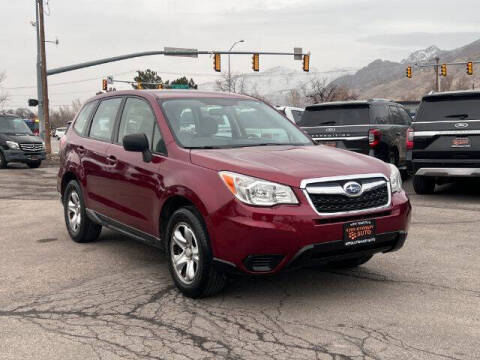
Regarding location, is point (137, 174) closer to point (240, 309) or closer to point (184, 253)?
point (184, 253)

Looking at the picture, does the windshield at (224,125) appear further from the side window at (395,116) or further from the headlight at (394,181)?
the side window at (395,116)

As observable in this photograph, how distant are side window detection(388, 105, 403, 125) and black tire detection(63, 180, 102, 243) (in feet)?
25.2

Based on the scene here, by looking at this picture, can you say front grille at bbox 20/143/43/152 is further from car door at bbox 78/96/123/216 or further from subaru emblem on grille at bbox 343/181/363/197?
subaru emblem on grille at bbox 343/181/363/197

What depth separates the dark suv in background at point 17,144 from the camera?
19.1 meters

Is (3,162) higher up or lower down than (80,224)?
lower down

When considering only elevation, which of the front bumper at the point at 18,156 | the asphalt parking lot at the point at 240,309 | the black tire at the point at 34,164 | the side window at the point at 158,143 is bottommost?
the black tire at the point at 34,164

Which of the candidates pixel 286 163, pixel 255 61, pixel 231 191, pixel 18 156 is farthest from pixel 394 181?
pixel 255 61

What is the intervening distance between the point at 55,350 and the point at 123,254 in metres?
2.70

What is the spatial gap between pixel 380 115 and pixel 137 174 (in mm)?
7611

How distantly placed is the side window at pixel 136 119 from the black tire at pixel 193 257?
39.4 inches

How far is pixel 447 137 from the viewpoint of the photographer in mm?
9664

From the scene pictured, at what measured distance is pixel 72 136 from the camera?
716cm

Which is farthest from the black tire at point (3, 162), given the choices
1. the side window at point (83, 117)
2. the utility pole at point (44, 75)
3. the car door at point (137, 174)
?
the car door at point (137, 174)

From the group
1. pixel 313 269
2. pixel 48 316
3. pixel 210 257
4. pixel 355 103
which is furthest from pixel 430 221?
pixel 48 316
